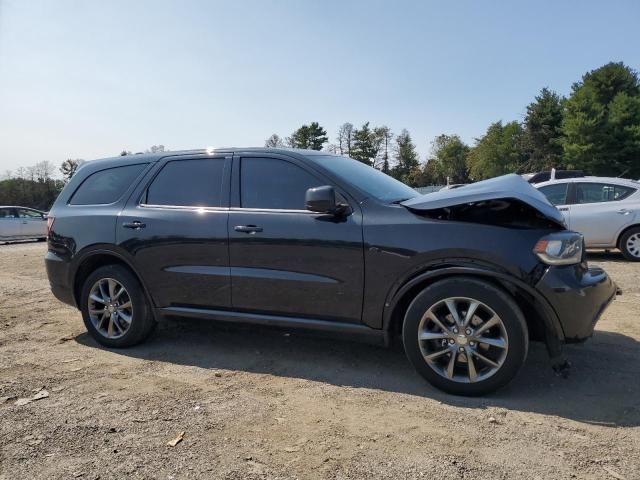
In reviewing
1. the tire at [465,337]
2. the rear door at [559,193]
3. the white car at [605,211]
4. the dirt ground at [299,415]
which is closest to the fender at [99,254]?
the dirt ground at [299,415]

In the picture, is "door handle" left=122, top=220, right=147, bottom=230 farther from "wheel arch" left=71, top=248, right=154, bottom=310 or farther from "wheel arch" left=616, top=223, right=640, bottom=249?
"wheel arch" left=616, top=223, right=640, bottom=249

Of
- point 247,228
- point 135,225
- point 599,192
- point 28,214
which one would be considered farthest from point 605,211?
point 28,214

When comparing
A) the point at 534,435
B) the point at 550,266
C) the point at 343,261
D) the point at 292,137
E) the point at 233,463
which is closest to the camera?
the point at 233,463

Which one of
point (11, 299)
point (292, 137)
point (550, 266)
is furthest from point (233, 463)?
point (292, 137)

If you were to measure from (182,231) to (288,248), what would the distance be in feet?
3.44

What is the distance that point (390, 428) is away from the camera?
9.58 feet

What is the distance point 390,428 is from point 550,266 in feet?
4.74

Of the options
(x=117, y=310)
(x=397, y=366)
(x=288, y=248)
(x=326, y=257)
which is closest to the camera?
(x=326, y=257)

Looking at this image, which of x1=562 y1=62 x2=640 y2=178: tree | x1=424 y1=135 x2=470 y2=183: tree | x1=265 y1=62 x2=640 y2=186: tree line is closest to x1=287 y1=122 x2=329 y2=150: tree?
x1=265 y1=62 x2=640 y2=186: tree line

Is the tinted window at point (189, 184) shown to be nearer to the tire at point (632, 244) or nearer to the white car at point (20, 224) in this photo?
the tire at point (632, 244)

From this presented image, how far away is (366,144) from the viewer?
91875 millimetres

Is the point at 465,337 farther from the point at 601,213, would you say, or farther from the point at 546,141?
the point at 546,141

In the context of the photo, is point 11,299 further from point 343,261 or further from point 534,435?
point 534,435

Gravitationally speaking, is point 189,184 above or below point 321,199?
above
